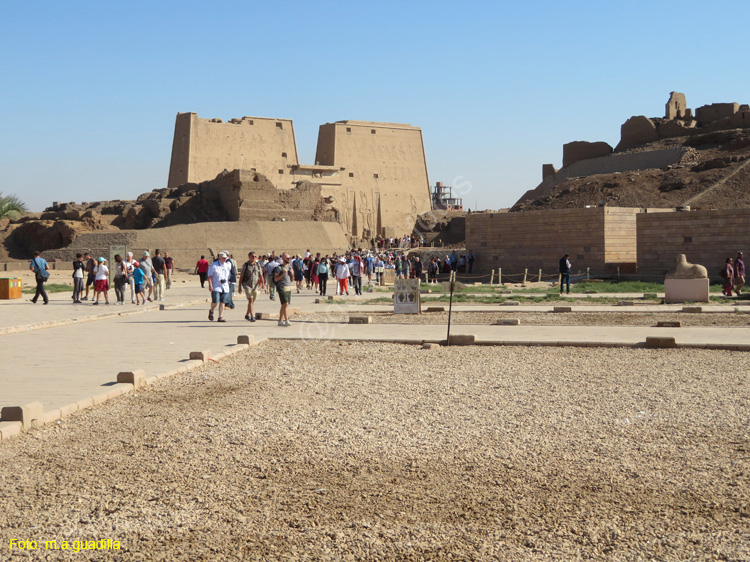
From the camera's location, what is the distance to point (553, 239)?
102 ft

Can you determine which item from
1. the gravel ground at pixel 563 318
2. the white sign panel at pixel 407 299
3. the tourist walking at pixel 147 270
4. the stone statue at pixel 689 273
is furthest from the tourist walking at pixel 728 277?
the tourist walking at pixel 147 270

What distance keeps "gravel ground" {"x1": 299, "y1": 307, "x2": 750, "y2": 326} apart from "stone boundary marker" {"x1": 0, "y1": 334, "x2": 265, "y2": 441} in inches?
236


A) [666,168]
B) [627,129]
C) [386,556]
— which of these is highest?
[627,129]

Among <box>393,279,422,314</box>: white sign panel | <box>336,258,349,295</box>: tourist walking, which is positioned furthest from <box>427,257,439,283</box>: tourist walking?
<box>393,279,422,314</box>: white sign panel

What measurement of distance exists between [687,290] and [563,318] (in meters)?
5.27

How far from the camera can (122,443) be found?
17.8 ft

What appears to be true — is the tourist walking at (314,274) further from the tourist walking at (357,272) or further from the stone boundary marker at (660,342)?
the stone boundary marker at (660,342)

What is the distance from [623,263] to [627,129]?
3802 cm

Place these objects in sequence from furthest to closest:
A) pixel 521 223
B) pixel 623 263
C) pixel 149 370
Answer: pixel 521 223 → pixel 623 263 → pixel 149 370

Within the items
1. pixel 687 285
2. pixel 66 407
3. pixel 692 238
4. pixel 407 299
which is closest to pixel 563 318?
pixel 407 299

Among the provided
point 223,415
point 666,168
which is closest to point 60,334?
point 223,415

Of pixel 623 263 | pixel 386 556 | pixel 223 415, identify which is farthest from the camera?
pixel 623 263

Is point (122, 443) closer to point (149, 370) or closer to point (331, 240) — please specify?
point (149, 370)

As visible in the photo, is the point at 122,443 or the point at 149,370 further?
the point at 149,370
